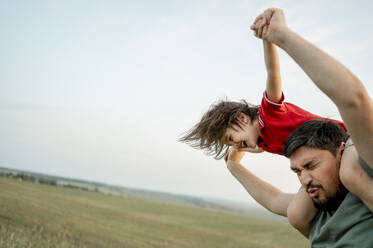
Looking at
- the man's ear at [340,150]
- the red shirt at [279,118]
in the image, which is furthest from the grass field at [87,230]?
the man's ear at [340,150]

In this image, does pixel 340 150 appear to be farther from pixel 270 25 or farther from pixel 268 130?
pixel 268 130

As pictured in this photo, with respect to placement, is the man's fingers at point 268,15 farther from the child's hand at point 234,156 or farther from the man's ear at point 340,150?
the child's hand at point 234,156

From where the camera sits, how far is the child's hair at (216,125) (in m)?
3.45

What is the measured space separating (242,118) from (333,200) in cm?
185

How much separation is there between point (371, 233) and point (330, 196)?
9.1 inches

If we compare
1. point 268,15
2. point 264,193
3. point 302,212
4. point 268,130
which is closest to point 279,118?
point 268,130

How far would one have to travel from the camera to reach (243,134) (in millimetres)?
3355

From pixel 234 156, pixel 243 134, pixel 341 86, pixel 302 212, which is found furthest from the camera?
pixel 243 134

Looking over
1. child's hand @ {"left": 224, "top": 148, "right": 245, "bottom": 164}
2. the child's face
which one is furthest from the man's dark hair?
the child's face

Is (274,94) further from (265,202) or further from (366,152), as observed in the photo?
(366,152)

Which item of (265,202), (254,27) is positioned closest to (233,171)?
(265,202)

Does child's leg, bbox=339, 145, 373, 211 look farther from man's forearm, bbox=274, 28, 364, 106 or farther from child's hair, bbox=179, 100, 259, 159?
child's hair, bbox=179, 100, 259, 159

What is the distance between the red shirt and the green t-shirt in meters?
1.24

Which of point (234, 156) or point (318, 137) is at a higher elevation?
point (318, 137)
